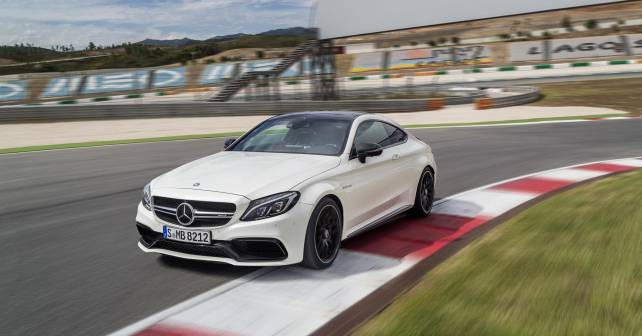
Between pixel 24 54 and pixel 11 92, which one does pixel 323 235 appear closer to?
pixel 11 92

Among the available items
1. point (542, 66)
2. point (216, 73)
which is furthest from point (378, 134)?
point (542, 66)

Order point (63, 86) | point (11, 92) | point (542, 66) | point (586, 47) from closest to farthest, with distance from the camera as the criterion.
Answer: point (11, 92) → point (63, 86) → point (542, 66) → point (586, 47)

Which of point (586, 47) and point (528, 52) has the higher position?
point (586, 47)

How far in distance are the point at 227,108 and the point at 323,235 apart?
2559 cm

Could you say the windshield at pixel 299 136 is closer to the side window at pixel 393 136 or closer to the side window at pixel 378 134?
the side window at pixel 378 134

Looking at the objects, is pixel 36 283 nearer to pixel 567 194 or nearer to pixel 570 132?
pixel 567 194

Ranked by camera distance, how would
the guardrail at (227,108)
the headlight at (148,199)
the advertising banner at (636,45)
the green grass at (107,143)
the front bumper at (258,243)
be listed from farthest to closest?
the advertising banner at (636,45) < the guardrail at (227,108) < the green grass at (107,143) < the headlight at (148,199) < the front bumper at (258,243)

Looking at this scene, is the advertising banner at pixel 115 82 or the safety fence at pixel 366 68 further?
the advertising banner at pixel 115 82

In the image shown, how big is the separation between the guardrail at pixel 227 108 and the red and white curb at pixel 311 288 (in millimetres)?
21555

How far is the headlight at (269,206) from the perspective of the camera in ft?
16.5

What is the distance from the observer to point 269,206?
16.6 feet

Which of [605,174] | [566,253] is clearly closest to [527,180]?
[605,174]

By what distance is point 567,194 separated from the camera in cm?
851

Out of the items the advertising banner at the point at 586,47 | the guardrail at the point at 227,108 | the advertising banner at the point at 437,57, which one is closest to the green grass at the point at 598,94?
the guardrail at the point at 227,108
